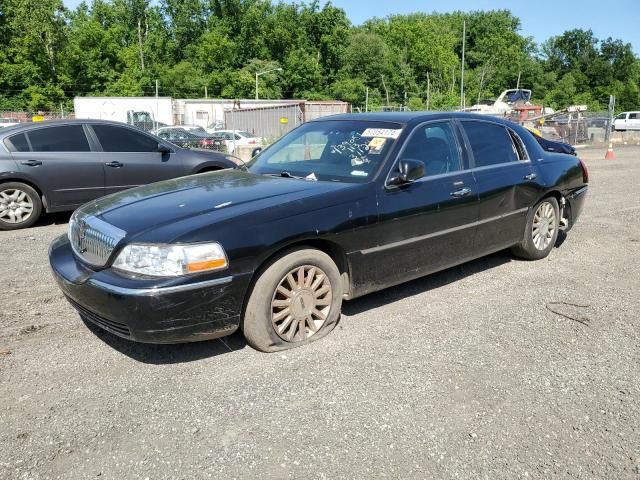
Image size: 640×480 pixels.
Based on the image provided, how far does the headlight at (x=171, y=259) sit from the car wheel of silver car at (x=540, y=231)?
11.5 ft

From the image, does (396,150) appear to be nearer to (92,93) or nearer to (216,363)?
(216,363)

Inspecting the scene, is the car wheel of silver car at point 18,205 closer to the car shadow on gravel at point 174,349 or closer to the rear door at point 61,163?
the rear door at point 61,163

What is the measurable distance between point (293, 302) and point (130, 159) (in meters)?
5.52

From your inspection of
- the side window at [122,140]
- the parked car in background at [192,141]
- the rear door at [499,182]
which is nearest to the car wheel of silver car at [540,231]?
the rear door at [499,182]

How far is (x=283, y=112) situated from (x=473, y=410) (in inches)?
997

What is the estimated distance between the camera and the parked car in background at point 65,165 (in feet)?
25.8

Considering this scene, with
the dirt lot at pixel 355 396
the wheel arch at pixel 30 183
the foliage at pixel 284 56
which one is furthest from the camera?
the foliage at pixel 284 56

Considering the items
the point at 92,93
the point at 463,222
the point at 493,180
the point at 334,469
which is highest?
the point at 92,93

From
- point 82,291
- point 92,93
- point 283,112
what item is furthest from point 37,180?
point 92,93

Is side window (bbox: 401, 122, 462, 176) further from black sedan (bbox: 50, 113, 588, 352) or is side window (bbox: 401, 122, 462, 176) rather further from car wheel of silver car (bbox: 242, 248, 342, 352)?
car wheel of silver car (bbox: 242, 248, 342, 352)

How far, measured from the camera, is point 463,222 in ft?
16.2

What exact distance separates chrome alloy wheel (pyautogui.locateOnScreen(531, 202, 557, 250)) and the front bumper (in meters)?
3.53

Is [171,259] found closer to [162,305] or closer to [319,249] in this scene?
[162,305]

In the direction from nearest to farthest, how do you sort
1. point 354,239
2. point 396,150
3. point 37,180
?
1. point 354,239
2. point 396,150
3. point 37,180
